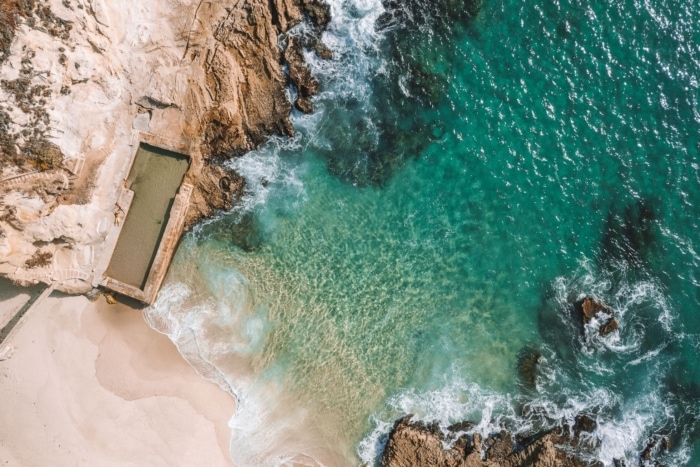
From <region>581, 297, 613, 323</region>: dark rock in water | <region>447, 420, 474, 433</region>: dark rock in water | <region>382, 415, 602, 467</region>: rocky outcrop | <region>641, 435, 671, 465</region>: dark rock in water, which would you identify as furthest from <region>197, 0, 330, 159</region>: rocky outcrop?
<region>641, 435, 671, 465</region>: dark rock in water

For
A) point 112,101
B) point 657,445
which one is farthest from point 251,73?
point 657,445

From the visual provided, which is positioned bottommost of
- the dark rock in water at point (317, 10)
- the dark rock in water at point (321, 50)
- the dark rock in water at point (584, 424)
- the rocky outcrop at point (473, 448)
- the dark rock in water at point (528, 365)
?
the rocky outcrop at point (473, 448)

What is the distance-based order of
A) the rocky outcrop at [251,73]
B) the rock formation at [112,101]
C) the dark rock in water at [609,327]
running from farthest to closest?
the dark rock in water at [609,327], the rocky outcrop at [251,73], the rock formation at [112,101]

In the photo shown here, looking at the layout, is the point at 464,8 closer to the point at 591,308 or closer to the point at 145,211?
the point at 591,308

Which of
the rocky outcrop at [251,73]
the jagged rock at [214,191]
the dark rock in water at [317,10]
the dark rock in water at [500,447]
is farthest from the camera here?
the dark rock in water at [500,447]

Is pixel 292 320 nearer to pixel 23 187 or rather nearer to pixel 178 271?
pixel 178 271

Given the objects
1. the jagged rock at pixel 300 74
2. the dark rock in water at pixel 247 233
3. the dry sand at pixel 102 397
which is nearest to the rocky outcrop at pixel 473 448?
the dry sand at pixel 102 397

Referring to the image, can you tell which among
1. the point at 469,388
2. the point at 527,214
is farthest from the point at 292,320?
the point at 527,214

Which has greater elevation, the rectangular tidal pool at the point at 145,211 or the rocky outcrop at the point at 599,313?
the rocky outcrop at the point at 599,313

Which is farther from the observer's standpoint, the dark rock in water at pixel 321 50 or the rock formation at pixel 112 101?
the dark rock in water at pixel 321 50

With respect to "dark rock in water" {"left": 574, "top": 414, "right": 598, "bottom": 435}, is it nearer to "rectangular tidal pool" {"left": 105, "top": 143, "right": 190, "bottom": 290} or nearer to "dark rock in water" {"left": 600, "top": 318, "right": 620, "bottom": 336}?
"dark rock in water" {"left": 600, "top": 318, "right": 620, "bottom": 336}

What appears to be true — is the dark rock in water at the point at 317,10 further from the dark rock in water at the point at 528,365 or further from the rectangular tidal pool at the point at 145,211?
the dark rock in water at the point at 528,365
